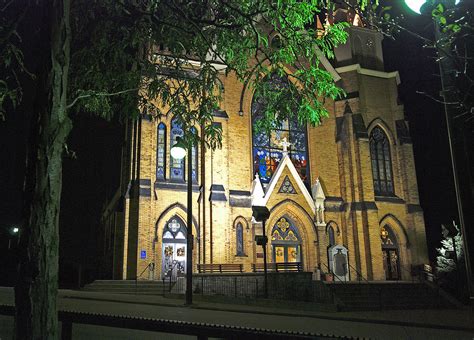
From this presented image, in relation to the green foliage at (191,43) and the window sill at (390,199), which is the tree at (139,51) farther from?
the window sill at (390,199)

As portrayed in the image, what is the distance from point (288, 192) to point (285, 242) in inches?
117

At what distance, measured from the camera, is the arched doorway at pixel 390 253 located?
2816 cm

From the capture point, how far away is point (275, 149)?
93.7 ft

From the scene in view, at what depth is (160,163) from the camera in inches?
1009

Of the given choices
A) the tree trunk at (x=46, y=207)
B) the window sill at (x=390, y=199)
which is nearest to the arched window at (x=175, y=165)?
the window sill at (x=390, y=199)

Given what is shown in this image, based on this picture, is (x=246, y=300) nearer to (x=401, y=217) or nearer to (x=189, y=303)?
(x=189, y=303)

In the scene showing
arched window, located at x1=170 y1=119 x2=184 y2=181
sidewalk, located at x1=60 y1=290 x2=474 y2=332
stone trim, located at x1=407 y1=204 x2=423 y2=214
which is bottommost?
sidewalk, located at x1=60 y1=290 x2=474 y2=332

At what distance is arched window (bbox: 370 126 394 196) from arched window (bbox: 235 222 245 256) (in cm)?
972

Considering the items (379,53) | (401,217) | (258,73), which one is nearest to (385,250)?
(401,217)

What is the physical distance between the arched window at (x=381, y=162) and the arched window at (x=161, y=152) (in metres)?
13.6

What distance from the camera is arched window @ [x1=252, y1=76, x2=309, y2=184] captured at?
27.9m

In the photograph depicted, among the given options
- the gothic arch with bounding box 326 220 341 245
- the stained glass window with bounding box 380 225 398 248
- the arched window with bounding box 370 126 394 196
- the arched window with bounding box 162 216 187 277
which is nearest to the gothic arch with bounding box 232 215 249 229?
the arched window with bounding box 162 216 187 277

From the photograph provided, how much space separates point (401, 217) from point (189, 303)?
19.0 metres

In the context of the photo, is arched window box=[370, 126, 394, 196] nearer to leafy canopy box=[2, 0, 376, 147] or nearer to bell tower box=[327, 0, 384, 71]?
bell tower box=[327, 0, 384, 71]
